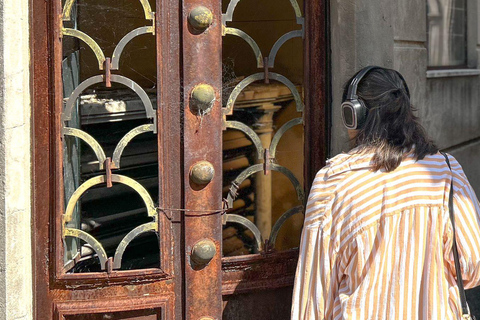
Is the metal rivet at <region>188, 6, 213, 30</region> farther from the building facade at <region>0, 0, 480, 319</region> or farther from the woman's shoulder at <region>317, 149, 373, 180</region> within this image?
the woman's shoulder at <region>317, 149, 373, 180</region>

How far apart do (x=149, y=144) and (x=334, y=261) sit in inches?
46.8

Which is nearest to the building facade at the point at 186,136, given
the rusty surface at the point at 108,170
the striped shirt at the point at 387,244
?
the rusty surface at the point at 108,170

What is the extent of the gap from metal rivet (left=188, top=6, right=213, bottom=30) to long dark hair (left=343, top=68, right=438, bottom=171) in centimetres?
73

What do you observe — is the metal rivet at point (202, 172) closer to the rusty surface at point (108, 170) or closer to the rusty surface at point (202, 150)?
the rusty surface at point (202, 150)

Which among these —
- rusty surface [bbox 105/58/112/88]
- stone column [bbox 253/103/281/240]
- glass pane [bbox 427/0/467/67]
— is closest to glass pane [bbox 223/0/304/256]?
stone column [bbox 253/103/281/240]

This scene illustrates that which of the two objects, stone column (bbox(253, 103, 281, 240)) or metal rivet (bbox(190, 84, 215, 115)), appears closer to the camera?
metal rivet (bbox(190, 84, 215, 115))

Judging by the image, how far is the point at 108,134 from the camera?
349 cm

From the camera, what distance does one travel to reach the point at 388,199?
271cm

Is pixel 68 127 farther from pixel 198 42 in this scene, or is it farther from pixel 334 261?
pixel 334 261

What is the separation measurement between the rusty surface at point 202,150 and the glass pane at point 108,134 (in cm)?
17

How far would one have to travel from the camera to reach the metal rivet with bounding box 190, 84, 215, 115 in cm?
322

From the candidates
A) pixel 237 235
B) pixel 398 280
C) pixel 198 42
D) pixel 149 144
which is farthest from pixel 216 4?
pixel 398 280

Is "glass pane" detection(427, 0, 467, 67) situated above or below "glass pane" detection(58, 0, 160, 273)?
above

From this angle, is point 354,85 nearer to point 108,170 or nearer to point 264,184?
point 264,184
